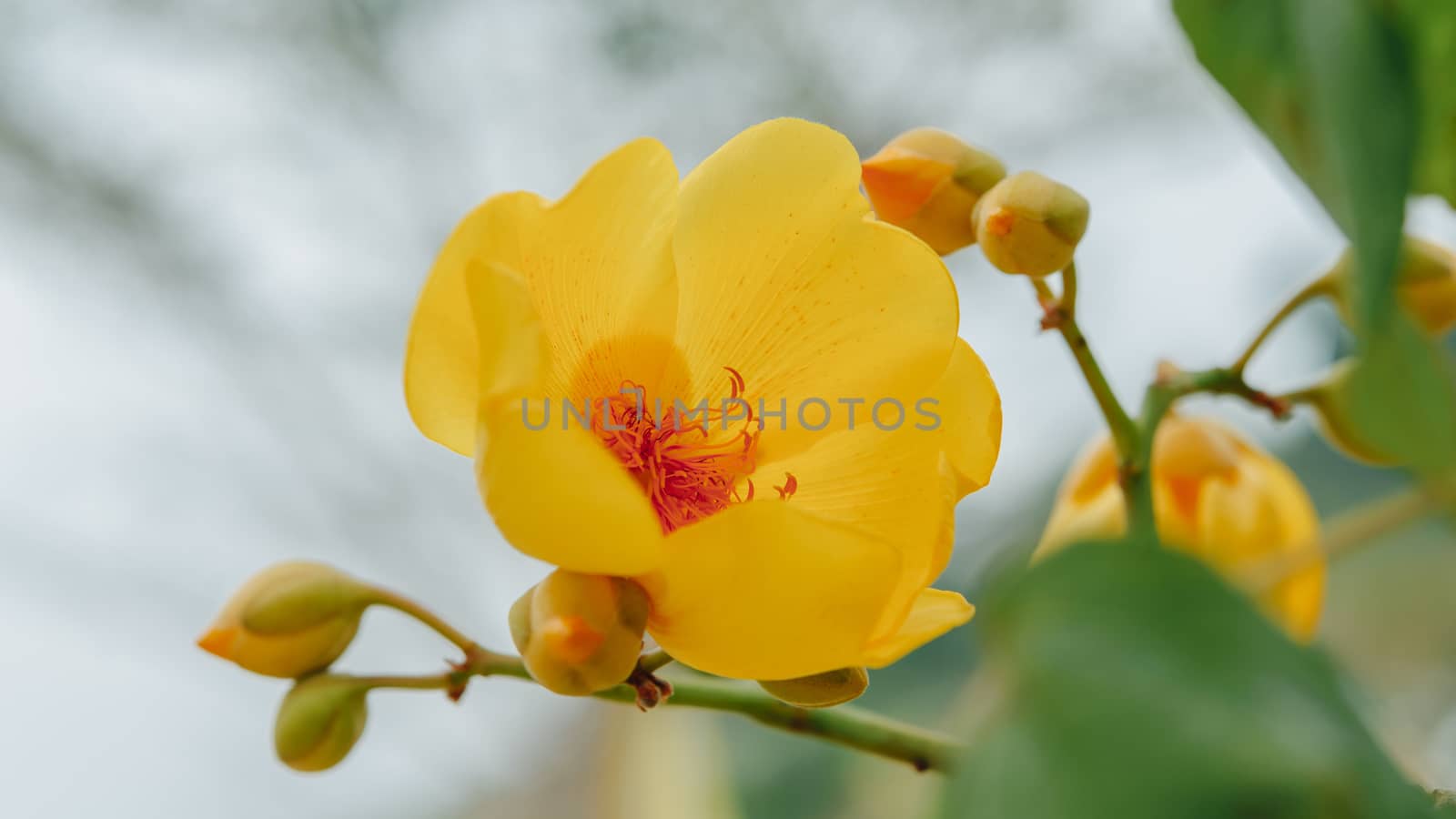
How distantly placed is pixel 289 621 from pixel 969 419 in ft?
0.50

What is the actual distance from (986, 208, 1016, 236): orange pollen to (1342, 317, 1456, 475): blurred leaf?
0.07 meters

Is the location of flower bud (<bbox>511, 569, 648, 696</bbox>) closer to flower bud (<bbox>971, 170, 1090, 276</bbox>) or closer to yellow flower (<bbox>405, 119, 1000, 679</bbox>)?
yellow flower (<bbox>405, 119, 1000, 679</bbox>)

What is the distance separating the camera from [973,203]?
0.29 metres

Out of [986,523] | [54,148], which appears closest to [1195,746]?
[986,523]

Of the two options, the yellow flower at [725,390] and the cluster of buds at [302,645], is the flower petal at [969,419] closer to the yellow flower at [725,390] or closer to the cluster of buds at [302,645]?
the yellow flower at [725,390]

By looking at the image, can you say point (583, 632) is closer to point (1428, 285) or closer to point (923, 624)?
point (923, 624)

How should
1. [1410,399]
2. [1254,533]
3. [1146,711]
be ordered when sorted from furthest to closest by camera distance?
[1254,533] < [1410,399] < [1146,711]

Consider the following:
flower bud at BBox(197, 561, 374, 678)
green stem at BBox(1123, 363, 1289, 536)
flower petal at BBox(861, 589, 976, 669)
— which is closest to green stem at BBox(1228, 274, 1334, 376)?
green stem at BBox(1123, 363, 1289, 536)

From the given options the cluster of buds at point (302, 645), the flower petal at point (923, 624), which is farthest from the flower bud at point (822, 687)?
the cluster of buds at point (302, 645)

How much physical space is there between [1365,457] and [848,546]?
0.17m

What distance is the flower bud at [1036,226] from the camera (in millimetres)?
262

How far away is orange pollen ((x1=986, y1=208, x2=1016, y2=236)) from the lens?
0.26 meters

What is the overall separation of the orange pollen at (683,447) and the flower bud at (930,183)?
6cm

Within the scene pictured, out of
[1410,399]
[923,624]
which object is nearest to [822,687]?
[923,624]
